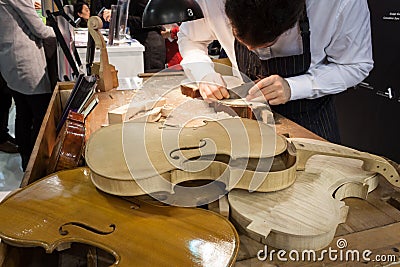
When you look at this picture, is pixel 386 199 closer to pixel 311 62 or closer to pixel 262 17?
pixel 262 17

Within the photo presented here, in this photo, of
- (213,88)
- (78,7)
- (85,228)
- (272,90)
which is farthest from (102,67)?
(78,7)

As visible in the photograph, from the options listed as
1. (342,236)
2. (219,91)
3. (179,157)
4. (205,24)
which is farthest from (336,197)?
(205,24)

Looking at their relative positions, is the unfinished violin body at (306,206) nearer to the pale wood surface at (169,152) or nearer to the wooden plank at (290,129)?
the pale wood surface at (169,152)

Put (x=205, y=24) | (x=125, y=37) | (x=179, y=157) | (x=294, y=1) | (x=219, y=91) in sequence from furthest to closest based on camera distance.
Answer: (x=125, y=37) → (x=205, y=24) → (x=219, y=91) → (x=294, y=1) → (x=179, y=157)

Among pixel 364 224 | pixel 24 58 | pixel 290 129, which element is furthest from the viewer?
pixel 24 58

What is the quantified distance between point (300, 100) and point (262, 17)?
2.03 feet

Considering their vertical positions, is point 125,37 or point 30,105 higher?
point 125,37

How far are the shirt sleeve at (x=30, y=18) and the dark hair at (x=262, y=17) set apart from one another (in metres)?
1.84

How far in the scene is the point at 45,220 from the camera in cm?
77

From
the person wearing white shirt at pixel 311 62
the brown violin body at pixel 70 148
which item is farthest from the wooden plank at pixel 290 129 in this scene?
the brown violin body at pixel 70 148

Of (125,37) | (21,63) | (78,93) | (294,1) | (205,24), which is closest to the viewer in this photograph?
(294,1)

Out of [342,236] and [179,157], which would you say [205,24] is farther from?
[342,236]

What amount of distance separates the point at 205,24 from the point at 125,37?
68.4 inches

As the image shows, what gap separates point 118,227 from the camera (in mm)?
758
